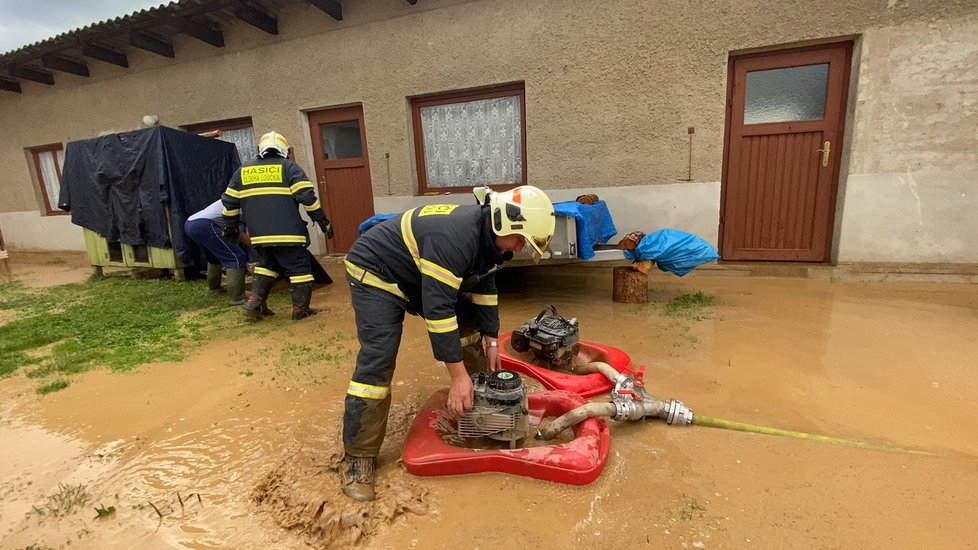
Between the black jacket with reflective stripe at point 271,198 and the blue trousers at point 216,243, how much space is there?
2.87 ft

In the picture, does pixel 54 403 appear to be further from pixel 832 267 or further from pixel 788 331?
pixel 832 267

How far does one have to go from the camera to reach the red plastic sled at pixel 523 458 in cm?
212

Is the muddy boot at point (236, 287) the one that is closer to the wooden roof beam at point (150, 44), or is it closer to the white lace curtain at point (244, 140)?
the white lace curtain at point (244, 140)

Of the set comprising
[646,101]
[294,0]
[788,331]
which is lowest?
[788,331]

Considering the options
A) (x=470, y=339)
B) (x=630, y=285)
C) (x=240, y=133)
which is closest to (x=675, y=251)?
(x=630, y=285)

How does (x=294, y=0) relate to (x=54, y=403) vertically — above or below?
above

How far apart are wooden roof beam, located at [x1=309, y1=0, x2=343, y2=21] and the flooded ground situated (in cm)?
544

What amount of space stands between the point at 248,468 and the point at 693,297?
14.9 ft

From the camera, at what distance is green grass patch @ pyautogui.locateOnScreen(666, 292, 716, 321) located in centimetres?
455

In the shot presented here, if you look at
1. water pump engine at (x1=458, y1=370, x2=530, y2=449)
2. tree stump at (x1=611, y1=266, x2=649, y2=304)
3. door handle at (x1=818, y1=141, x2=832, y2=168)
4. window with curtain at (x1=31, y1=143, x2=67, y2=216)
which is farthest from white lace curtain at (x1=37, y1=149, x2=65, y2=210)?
door handle at (x1=818, y1=141, x2=832, y2=168)

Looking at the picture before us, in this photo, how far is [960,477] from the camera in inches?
81.1

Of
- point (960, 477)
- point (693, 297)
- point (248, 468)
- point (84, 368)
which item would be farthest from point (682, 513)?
point (84, 368)

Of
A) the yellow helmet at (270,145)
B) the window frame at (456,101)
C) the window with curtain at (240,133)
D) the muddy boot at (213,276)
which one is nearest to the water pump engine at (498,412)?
the yellow helmet at (270,145)

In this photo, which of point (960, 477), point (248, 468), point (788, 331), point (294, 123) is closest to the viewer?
point (960, 477)
